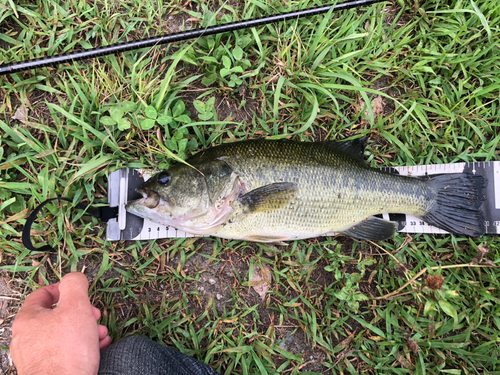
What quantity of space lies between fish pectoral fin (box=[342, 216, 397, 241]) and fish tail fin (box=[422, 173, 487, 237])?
41 centimetres

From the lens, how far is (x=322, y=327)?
3193 millimetres

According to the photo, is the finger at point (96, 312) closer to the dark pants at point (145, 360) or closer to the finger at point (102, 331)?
the finger at point (102, 331)

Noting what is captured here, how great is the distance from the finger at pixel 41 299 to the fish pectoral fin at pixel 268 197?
1.84m

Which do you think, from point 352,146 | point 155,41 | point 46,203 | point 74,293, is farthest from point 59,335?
point 352,146

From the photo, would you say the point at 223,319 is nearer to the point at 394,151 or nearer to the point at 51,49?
the point at 394,151

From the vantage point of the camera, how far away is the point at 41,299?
2723 mm

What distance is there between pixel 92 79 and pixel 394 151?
3190 millimetres

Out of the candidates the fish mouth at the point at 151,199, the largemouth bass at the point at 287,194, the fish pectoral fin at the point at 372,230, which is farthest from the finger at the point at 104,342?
the fish pectoral fin at the point at 372,230

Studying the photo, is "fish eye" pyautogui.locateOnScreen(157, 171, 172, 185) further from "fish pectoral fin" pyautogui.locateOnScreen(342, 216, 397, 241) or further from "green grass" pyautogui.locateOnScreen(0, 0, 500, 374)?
"fish pectoral fin" pyautogui.locateOnScreen(342, 216, 397, 241)

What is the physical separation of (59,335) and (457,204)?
12.3ft

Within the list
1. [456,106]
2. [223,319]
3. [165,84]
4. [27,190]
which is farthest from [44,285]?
[456,106]

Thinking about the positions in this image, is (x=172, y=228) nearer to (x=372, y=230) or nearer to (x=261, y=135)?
(x=261, y=135)

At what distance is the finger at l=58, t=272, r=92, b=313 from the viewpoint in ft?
8.61

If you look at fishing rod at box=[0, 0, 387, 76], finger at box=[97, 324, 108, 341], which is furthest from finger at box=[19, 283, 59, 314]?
fishing rod at box=[0, 0, 387, 76]
